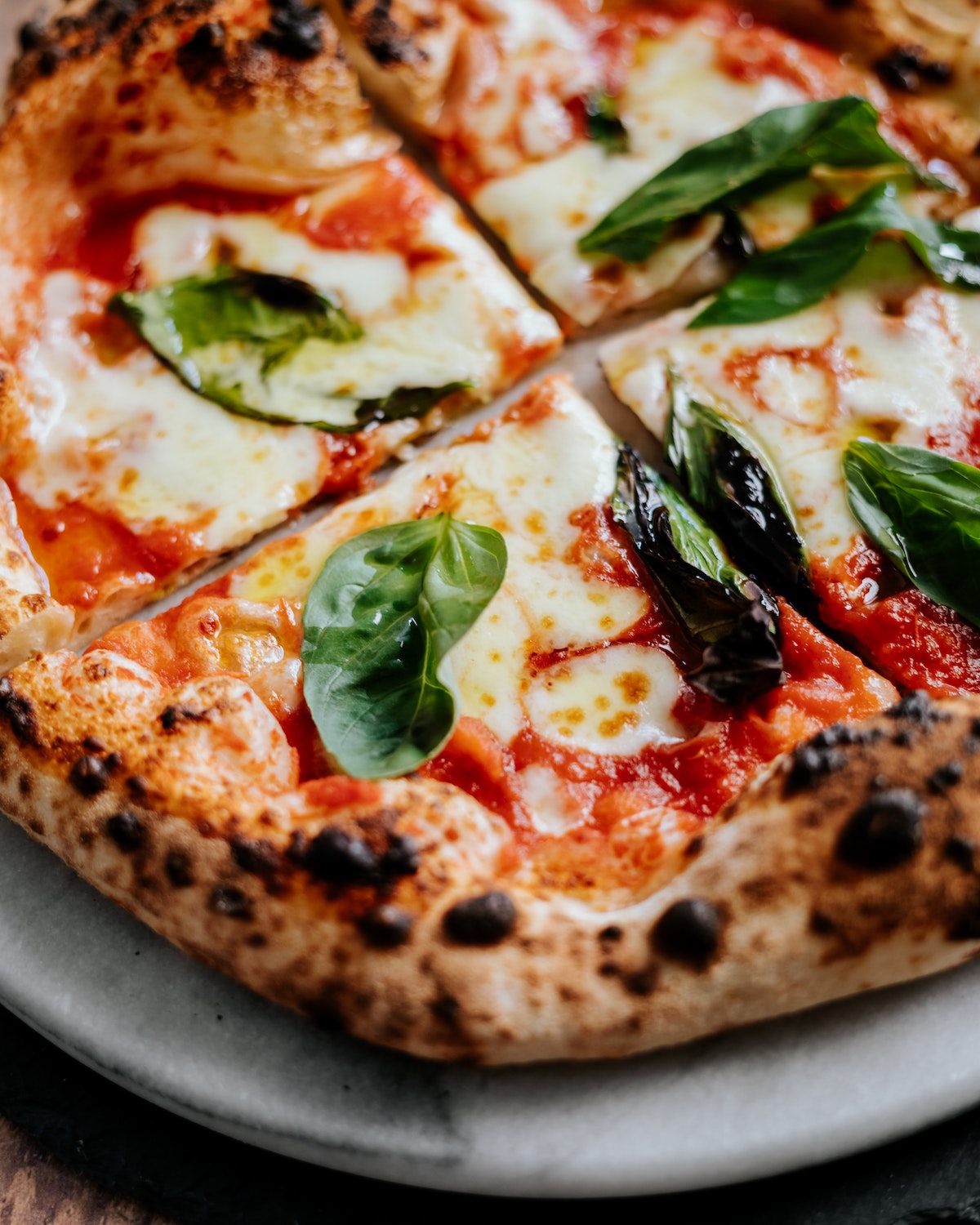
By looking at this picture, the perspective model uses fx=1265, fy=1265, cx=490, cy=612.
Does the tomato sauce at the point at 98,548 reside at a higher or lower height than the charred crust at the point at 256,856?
lower

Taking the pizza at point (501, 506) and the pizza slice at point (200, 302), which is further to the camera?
the pizza slice at point (200, 302)

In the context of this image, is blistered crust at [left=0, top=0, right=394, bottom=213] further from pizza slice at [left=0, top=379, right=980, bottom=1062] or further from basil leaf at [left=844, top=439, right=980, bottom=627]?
basil leaf at [left=844, top=439, right=980, bottom=627]

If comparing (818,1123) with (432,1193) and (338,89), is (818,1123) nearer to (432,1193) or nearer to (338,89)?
(432,1193)

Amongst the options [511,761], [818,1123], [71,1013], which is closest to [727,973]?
[818,1123]

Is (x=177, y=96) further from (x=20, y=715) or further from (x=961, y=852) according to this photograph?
(x=961, y=852)

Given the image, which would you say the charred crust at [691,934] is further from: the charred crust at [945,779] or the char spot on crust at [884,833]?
the charred crust at [945,779]

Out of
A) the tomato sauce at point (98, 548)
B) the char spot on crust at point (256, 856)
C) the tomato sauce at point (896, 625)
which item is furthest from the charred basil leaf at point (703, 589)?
the tomato sauce at point (98, 548)

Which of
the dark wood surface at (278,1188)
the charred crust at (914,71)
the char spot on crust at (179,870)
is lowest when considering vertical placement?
the dark wood surface at (278,1188)
